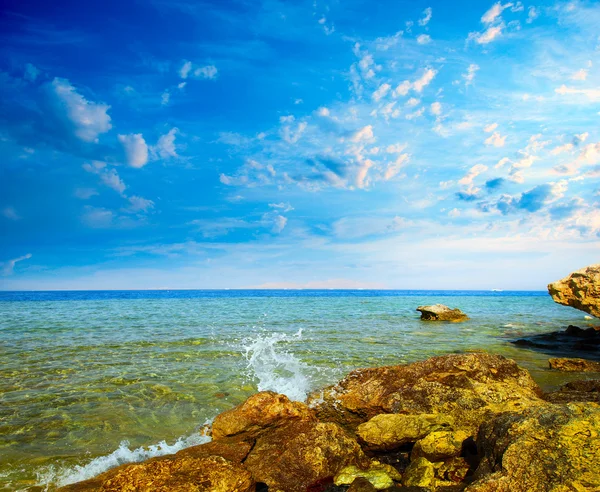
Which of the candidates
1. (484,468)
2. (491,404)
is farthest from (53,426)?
(491,404)

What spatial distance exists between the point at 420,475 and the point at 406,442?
1225mm

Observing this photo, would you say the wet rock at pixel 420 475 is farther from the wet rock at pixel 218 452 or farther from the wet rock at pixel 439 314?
the wet rock at pixel 439 314

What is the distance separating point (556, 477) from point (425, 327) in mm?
24958

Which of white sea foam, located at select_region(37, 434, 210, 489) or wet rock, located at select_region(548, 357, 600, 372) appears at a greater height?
wet rock, located at select_region(548, 357, 600, 372)

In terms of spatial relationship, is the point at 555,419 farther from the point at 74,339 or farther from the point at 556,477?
the point at 74,339

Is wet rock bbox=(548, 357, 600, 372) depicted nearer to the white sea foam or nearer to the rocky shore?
the rocky shore

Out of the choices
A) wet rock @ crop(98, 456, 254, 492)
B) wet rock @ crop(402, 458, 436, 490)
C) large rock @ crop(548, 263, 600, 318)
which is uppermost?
large rock @ crop(548, 263, 600, 318)

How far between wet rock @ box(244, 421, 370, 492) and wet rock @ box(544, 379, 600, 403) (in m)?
5.30

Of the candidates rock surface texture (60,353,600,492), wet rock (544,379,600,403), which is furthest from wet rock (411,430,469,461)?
wet rock (544,379,600,403)

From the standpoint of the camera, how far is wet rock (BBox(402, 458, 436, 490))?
5.14 metres

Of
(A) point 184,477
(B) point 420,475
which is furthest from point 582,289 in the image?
(A) point 184,477

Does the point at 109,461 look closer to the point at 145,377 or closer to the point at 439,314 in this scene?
the point at 145,377

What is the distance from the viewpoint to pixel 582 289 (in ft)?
52.6

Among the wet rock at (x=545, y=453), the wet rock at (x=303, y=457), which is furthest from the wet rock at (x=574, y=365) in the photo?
the wet rock at (x=303, y=457)
